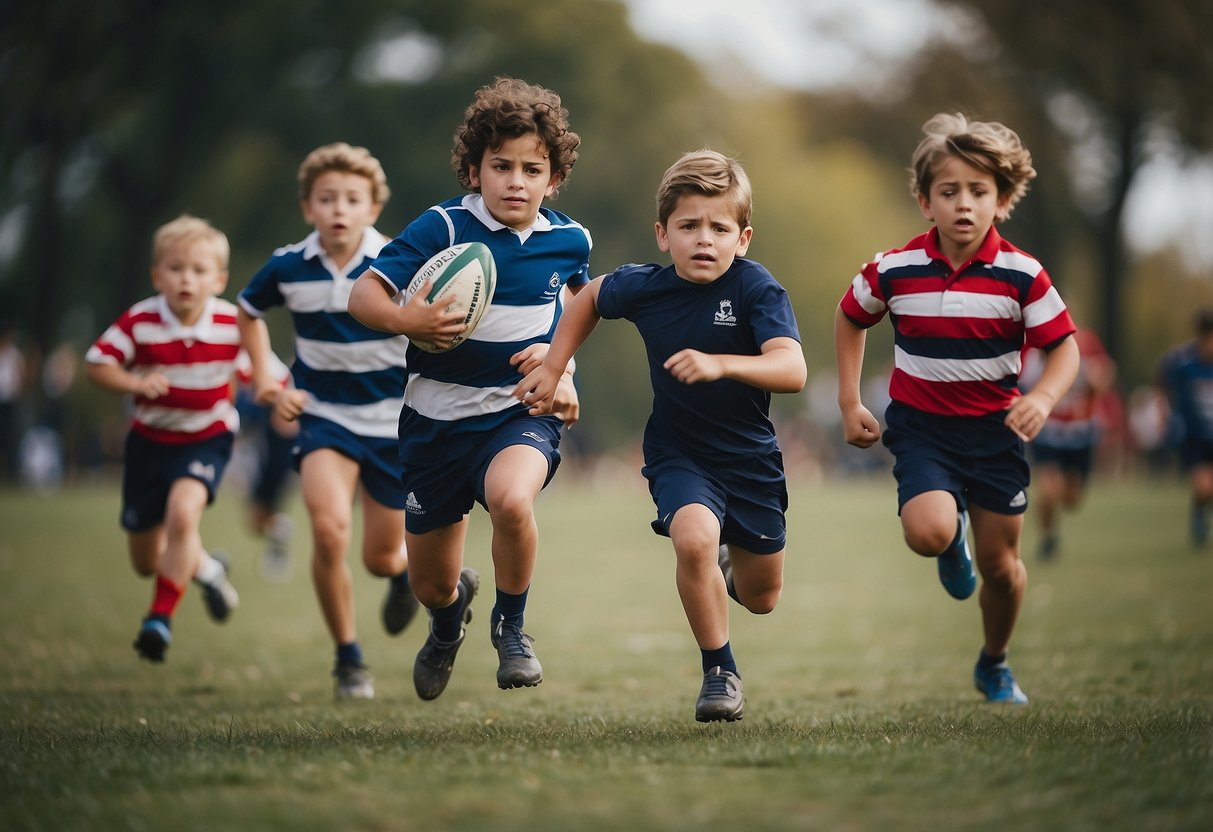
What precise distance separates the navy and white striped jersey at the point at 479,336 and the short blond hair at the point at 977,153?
1.60m

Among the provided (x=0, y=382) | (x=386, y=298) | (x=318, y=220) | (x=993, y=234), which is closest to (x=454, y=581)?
(x=386, y=298)

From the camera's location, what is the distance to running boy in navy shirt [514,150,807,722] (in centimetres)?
539

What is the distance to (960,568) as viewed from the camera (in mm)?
6359

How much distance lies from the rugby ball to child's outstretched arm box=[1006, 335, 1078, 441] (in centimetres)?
207

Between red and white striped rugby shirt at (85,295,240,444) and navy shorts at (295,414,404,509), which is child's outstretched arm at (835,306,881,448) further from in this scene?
red and white striped rugby shirt at (85,295,240,444)

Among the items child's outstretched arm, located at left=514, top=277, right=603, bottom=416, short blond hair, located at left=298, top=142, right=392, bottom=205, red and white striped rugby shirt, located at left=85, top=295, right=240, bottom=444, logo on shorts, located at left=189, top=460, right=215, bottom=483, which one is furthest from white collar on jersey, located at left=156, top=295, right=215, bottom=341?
child's outstretched arm, located at left=514, top=277, right=603, bottom=416

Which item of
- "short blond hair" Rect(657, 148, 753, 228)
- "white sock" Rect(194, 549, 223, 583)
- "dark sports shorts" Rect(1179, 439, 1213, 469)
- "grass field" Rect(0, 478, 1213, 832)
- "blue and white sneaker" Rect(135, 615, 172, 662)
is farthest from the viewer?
"dark sports shorts" Rect(1179, 439, 1213, 469)

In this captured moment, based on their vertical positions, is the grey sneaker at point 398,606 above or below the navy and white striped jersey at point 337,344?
below

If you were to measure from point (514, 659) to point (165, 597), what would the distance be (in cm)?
267

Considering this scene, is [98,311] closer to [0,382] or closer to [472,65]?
[472,65]

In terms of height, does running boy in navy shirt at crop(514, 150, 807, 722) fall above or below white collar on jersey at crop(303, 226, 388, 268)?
below

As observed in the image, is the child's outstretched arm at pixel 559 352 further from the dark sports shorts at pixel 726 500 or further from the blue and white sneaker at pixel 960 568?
the blue and white sneaker at pixel 960 568

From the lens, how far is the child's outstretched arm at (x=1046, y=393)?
543 cm

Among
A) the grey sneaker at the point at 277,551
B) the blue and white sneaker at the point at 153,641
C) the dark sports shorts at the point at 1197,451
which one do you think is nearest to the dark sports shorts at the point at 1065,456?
the dark sports shorts at the point at 1197,451
